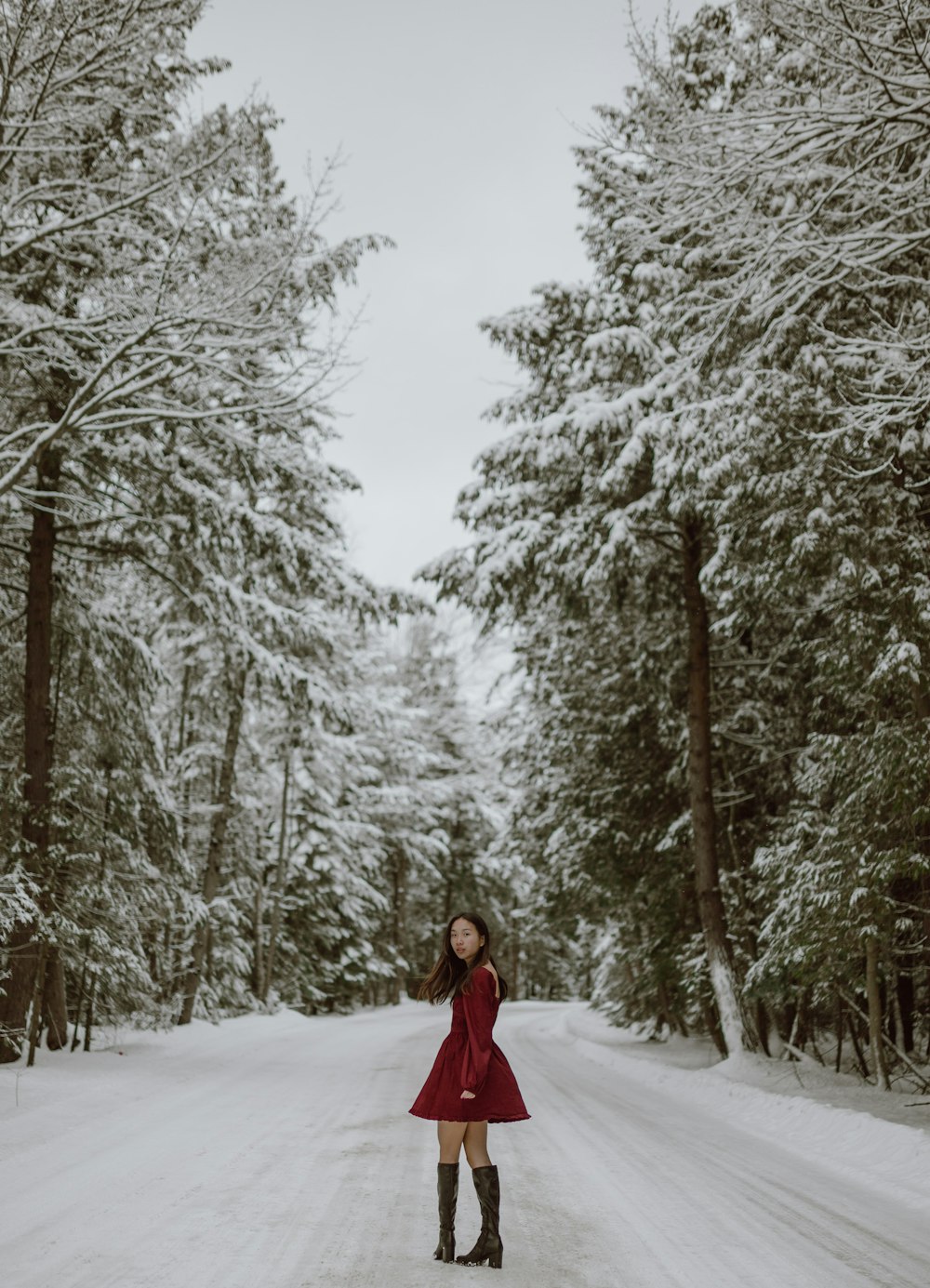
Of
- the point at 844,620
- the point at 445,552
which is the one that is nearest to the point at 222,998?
the point at 445,552

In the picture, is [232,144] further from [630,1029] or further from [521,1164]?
[630,1029]

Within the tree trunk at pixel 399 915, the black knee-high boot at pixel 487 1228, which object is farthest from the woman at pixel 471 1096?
the tree trunk at pixel 399 915

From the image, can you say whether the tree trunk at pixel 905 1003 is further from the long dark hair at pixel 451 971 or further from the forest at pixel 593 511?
the long dark hair at pixel 451 971

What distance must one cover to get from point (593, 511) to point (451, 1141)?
32.9 ft

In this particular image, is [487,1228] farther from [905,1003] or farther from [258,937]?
[258,937]

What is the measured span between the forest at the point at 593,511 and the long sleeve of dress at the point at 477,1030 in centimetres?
491

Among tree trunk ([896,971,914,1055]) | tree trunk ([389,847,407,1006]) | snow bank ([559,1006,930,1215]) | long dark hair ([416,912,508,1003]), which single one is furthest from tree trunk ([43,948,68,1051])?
tree trunk ([389,847,407,1006])

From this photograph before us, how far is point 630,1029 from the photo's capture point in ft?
78.1

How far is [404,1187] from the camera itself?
5828 millimetres

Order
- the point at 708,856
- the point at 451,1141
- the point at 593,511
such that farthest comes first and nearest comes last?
the point at 593,511, the point at 708,856, the point at 451,1141

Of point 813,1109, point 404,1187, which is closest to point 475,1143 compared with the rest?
point 404,1187

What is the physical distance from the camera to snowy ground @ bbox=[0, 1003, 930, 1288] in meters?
4.35

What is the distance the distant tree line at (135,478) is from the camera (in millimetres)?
8352

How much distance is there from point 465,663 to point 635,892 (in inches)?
982
